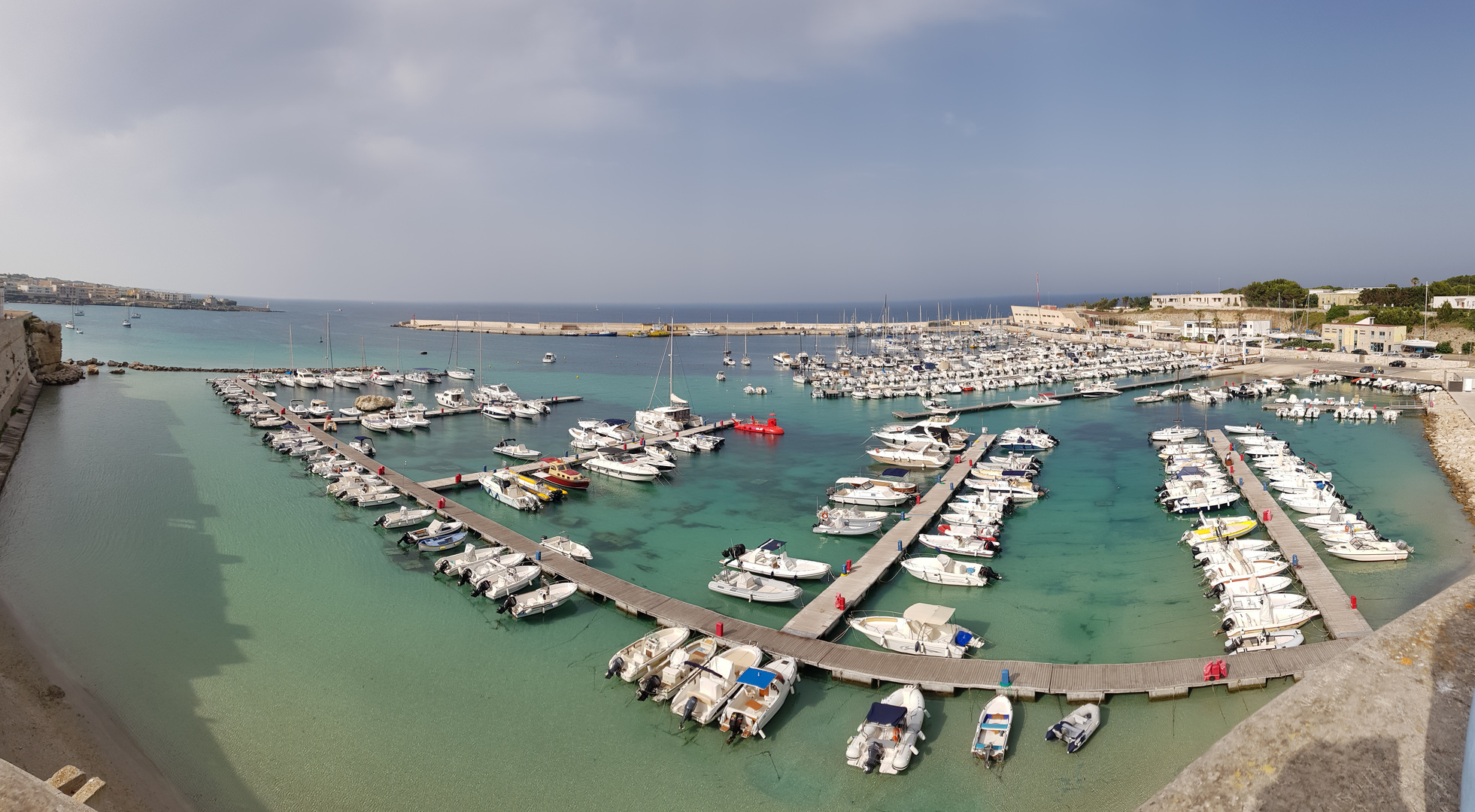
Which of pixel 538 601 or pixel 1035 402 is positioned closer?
pixel 538 601

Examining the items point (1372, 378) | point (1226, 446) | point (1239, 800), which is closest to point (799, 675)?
point (1239, 800)

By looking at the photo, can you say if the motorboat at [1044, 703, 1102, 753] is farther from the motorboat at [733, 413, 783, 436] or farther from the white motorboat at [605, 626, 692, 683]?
the motorboat at [733, 413, 783, 436]

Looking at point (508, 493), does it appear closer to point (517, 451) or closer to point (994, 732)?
point (517, 451)

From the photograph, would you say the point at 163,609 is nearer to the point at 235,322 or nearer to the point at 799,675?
the point at 799,675

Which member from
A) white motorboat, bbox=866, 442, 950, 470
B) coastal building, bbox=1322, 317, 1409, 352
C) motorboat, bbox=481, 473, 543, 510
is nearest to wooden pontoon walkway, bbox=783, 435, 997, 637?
white motorboat, bbox=866, 442, 950, 470

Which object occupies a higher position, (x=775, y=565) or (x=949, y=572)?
(x=775, y=565)

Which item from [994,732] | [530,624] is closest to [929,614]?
[994,732]
